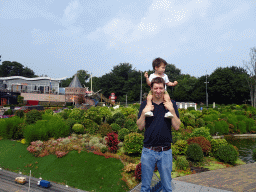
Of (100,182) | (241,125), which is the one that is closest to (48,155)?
(100,182)

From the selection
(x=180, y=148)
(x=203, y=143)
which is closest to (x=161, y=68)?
(x=180, y=148)

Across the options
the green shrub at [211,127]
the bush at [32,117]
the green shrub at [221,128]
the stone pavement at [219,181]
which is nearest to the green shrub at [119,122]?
the bush at [32,117]

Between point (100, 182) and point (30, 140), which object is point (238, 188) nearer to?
point (100, 182)

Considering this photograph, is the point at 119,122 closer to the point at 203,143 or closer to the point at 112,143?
the point at 112,143

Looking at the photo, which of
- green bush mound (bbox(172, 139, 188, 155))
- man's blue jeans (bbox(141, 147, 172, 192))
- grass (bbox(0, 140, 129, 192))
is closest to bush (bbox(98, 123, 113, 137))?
grass (bbox(0, 140, 129, 192))

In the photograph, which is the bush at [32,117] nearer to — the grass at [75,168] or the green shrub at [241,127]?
the grass at [75,168]

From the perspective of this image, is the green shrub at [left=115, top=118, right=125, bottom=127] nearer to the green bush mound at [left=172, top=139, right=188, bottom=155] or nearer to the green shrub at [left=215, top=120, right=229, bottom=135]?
the green bush mound at [left=172, top=139, right=188, bottom=155]

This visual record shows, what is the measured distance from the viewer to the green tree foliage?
292ft

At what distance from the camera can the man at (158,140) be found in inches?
125

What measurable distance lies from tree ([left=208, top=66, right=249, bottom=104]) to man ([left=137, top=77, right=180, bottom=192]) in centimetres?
5430

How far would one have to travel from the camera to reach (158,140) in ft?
10.4

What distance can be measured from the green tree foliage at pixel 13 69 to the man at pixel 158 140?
4047 inches

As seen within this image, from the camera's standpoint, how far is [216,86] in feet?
174

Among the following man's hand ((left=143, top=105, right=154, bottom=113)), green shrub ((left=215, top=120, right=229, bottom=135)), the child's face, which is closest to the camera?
man's hand ((left=143, top=105, right=154, bottom=113))
